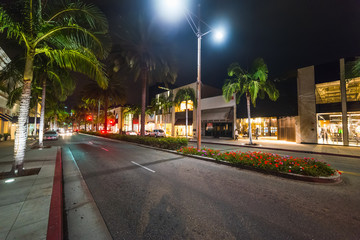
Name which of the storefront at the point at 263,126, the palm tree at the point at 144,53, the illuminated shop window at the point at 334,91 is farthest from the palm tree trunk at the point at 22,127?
the illuminated shop window at the point at 334,91

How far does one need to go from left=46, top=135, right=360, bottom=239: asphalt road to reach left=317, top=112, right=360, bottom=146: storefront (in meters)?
15.8

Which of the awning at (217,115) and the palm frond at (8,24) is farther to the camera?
the awning at (217,115)

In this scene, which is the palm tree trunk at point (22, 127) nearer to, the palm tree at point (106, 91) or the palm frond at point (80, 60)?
the palm frond at point (80, 60)

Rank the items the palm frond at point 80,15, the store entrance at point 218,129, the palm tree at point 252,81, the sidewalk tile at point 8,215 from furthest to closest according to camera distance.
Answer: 1. the store entrance at point 218,129
2. the palm tree at point 252,81
3. the palm frond at point 80,15
4. the sidewalk tile at point 8,215

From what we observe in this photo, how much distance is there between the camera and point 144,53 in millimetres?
17000

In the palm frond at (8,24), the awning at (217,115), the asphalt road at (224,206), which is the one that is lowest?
the asphalt road at (224,206)

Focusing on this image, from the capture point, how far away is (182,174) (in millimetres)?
6672

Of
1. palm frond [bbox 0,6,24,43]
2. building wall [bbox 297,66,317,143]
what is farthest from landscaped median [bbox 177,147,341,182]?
building wall [bbox 297,66,317,143]

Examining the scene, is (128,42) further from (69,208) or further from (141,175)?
(69,208)

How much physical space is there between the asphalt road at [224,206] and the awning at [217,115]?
65.8 feet

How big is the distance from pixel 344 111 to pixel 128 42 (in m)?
24.8

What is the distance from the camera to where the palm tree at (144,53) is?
15.9 meters

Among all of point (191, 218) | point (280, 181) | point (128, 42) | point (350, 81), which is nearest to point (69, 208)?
point (191, 218)

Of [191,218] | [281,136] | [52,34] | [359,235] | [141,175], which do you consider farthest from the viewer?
[281,136]
